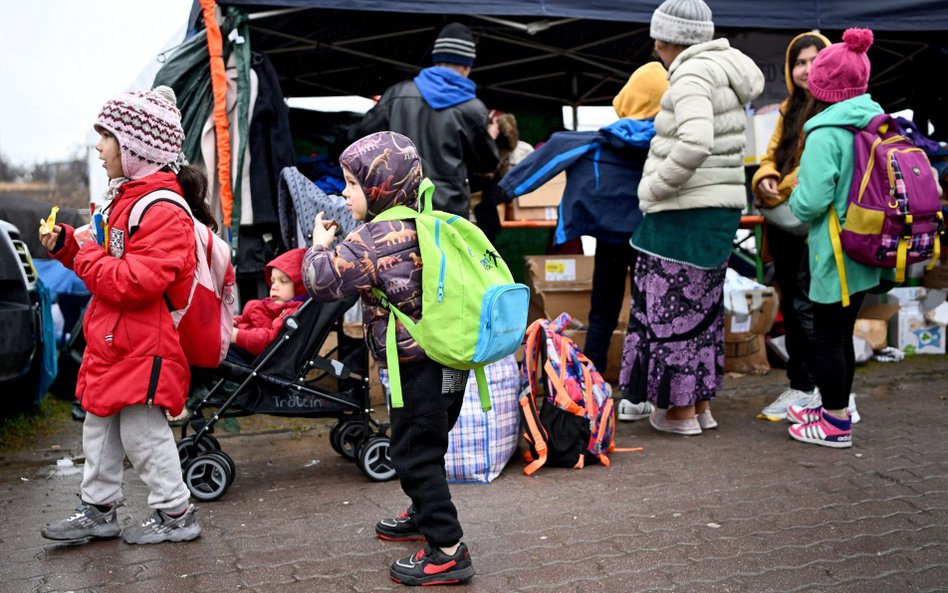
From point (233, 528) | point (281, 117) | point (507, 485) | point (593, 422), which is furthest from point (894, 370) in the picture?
point (233, 528)

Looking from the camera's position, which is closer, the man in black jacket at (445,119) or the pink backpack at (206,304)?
the pink backpack at (206,304)

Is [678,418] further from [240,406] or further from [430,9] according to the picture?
[430,9]

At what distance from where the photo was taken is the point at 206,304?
3775 mm

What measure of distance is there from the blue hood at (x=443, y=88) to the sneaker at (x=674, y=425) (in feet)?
7.17

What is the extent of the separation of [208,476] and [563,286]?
11.3ft

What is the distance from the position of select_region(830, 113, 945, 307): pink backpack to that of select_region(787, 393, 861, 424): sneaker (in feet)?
2.25

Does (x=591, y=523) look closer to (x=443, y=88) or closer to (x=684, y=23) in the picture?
(x=684, y=23)

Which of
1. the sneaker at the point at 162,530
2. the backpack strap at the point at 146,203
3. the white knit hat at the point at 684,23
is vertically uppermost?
the white knit hat at the point at 684,23

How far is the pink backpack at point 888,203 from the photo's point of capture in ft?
15.2

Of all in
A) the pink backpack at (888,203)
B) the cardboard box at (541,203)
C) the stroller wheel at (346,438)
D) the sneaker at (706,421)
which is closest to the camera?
the pink backpack at (888,203)

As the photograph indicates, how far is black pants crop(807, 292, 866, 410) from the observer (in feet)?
16.0

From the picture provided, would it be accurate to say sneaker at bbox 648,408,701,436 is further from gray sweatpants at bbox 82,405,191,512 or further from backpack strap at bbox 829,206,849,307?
gray sweatpants at bbox 82,405,191,512

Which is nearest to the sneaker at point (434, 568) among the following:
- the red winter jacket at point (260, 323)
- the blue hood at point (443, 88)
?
the red winter jacket at point (260, 323)

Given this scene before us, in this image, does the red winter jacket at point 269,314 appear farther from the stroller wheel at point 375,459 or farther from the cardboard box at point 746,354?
the cardboard box at point 746,354
